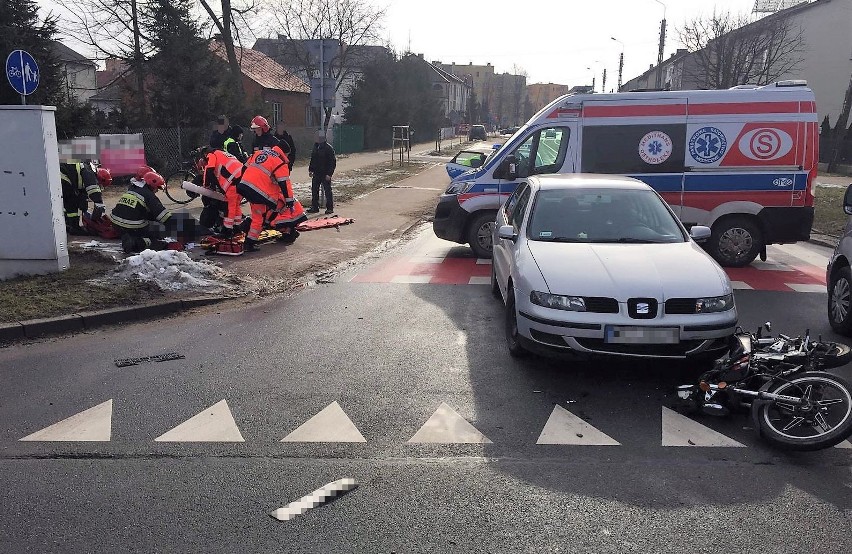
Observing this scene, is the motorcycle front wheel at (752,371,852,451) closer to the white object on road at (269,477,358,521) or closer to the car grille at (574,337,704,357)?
the car grille at (574,337,704,357)

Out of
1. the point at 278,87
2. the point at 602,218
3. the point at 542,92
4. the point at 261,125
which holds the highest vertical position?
the point at 542,92

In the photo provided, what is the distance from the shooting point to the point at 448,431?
4773 millimetres

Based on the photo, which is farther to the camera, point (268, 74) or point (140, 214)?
point (268, 74)

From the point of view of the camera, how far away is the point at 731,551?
3.37 m

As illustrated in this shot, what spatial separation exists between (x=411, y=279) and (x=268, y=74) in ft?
139

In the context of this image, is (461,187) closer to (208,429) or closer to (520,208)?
(520,208)

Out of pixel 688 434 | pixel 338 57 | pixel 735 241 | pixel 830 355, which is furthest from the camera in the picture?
pixel 338 57

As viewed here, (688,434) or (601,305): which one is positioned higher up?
(601,305)

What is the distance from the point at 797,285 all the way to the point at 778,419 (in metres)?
5.76

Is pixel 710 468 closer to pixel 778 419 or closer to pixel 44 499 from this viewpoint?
pixel 778 419

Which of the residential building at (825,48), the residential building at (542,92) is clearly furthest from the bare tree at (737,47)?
the residential building at (542,92)

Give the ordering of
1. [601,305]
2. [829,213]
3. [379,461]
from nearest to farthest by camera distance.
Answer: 1. [379,461]
2. [601,305]
3. [829,213]

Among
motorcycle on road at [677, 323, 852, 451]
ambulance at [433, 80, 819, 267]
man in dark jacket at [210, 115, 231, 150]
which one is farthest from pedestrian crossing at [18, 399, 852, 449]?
man in dark jacket at [210, 115, 231, 150]

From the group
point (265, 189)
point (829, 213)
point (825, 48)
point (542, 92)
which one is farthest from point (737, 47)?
point (542, 92)
